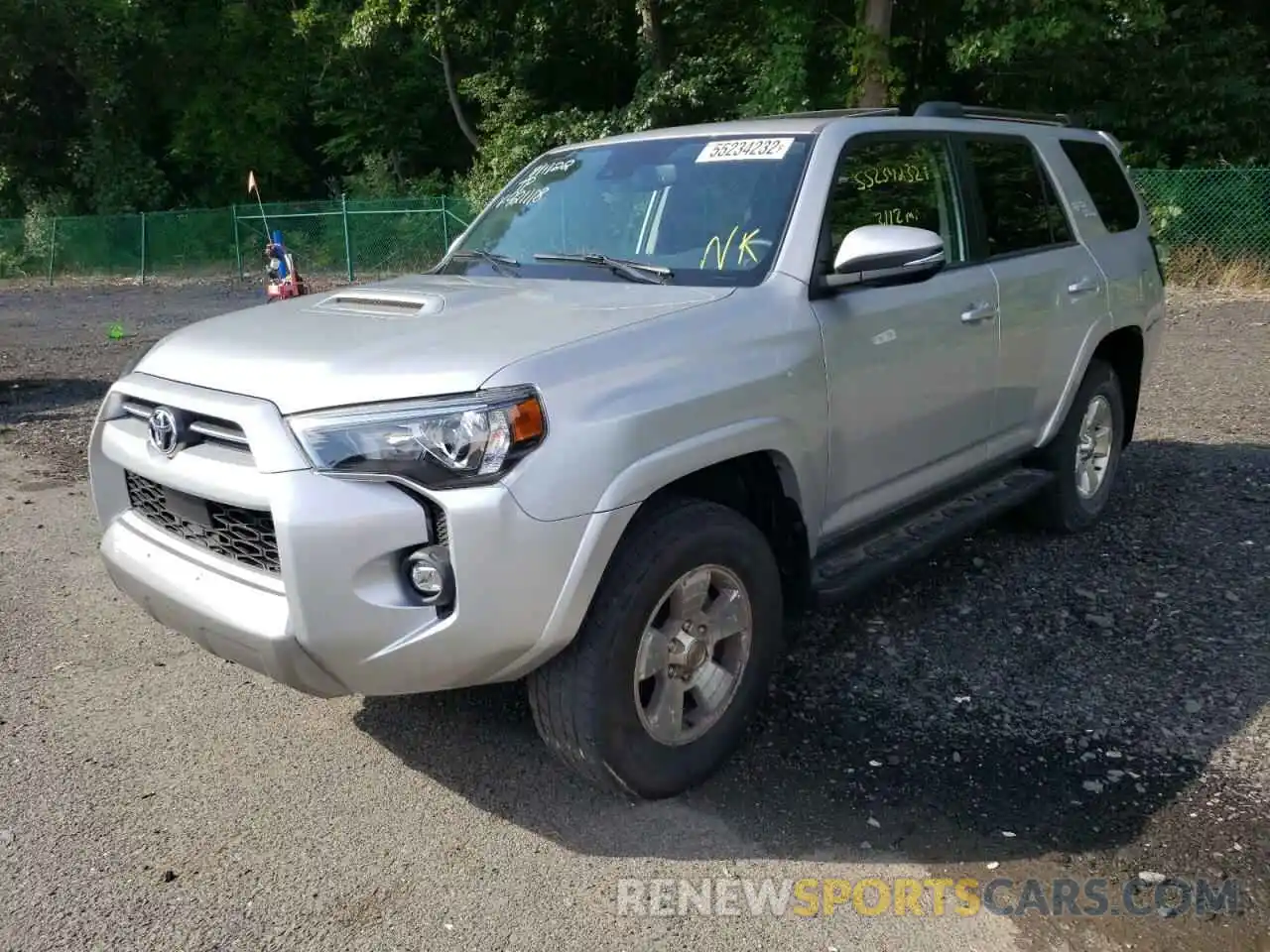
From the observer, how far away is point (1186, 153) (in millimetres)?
19297

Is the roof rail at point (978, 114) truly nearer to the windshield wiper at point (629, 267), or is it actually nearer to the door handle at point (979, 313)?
the door handle at point (979, 313)

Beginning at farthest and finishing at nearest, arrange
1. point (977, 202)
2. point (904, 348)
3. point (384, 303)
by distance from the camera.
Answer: point (977, 202)
point (904, 348)
point (384, 303)

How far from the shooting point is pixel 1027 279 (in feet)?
15.7

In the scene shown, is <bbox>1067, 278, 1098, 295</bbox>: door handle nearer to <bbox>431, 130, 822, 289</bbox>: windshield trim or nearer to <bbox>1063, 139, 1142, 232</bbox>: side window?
<bbox>1063, 139, 1142, 232</bbox>: side window

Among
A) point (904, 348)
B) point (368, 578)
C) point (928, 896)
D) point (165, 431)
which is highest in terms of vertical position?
point (904, 348)

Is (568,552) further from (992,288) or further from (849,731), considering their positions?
(992,288)

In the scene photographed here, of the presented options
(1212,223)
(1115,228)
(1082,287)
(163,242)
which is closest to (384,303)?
(1082,287)

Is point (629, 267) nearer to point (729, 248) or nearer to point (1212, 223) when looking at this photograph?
point (729, 248)

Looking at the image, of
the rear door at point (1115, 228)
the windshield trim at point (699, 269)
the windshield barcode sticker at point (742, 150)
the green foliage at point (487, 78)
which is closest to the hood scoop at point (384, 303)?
the windshield trim at point (699, 269)

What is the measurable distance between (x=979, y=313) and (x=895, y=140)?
75 centimetres

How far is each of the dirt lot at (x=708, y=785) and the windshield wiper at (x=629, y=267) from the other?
5.00 ft

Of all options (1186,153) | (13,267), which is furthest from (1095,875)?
(13,267)

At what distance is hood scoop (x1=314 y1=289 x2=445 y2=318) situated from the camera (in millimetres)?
3420

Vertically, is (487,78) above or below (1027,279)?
above
